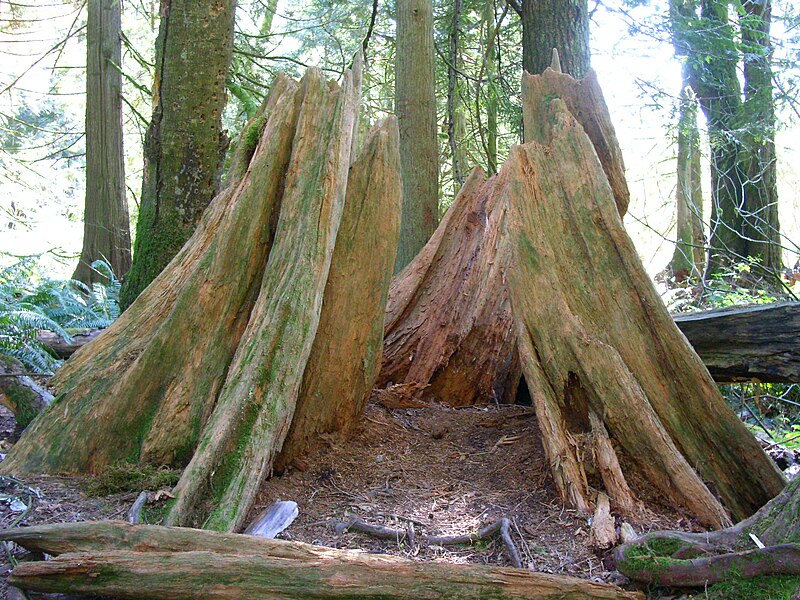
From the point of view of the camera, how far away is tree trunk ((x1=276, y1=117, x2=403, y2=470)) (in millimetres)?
4242

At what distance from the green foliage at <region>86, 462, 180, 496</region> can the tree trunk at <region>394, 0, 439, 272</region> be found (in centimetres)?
512

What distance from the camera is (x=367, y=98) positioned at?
12.8 meters

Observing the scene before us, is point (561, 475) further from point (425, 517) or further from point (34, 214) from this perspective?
point (34, 214)

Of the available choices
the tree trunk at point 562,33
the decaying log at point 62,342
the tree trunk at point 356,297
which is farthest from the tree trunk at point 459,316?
the decaying log at point 62,342

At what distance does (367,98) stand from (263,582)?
37.9 ft

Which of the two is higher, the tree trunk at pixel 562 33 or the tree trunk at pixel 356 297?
the tree trunk at pixel 562 33

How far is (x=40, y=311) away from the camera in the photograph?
6133mm

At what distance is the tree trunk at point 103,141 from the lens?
32.0ft

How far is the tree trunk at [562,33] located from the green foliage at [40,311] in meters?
5.29

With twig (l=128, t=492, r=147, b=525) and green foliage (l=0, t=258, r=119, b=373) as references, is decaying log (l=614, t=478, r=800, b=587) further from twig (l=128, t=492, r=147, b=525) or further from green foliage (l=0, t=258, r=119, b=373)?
green foliage (l=0, t=258, r=119, b=373)

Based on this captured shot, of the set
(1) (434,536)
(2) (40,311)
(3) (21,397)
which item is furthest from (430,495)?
(2) (40,311)

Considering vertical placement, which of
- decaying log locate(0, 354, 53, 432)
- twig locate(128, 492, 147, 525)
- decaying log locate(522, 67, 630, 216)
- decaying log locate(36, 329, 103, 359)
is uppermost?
decaying log locate(522, 67, 630, 216)

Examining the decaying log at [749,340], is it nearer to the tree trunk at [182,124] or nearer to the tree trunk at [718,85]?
the tree trunk at [718,85]

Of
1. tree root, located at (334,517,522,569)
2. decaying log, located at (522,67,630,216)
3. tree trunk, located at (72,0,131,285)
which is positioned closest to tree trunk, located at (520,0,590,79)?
decaying log, located at (522,67,630,216)
